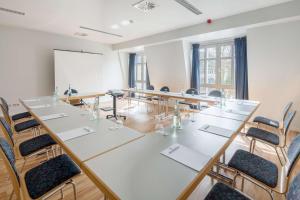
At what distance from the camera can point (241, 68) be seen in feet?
15.9

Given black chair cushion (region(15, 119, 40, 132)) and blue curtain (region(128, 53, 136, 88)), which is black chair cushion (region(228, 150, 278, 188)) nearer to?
black chair cushion (region(15, 119, 40, 132))

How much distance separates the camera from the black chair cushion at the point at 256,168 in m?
1.35

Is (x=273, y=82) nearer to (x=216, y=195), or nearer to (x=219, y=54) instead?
(x=219, y=54)

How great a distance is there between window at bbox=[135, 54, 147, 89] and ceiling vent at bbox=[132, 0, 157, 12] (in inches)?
185

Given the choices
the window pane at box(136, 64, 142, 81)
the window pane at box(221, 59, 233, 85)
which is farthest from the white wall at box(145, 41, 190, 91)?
the window pane at box(136, 64, 142, 81)

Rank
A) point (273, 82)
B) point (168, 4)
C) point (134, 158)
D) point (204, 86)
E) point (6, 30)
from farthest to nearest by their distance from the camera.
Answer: point (204, 86)
point (6, 30)
point (273, 82)
point (168, 4)
point (134, 158)

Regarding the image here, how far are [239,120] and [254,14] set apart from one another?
9.96ft

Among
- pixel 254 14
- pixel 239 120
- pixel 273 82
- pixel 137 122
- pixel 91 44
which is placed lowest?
pixel 137 122

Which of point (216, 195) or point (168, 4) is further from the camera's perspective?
point (168, 4)

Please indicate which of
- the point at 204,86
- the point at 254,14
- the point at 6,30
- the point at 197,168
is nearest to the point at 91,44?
the point at 6,30

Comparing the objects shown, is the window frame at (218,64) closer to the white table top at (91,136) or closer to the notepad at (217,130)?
the notepad at (217,130)

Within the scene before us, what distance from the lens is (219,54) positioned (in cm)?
551

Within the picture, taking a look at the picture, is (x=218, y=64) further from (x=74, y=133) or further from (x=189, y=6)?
(x=74, y=133)

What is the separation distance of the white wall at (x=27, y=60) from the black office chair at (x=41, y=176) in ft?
17.1
